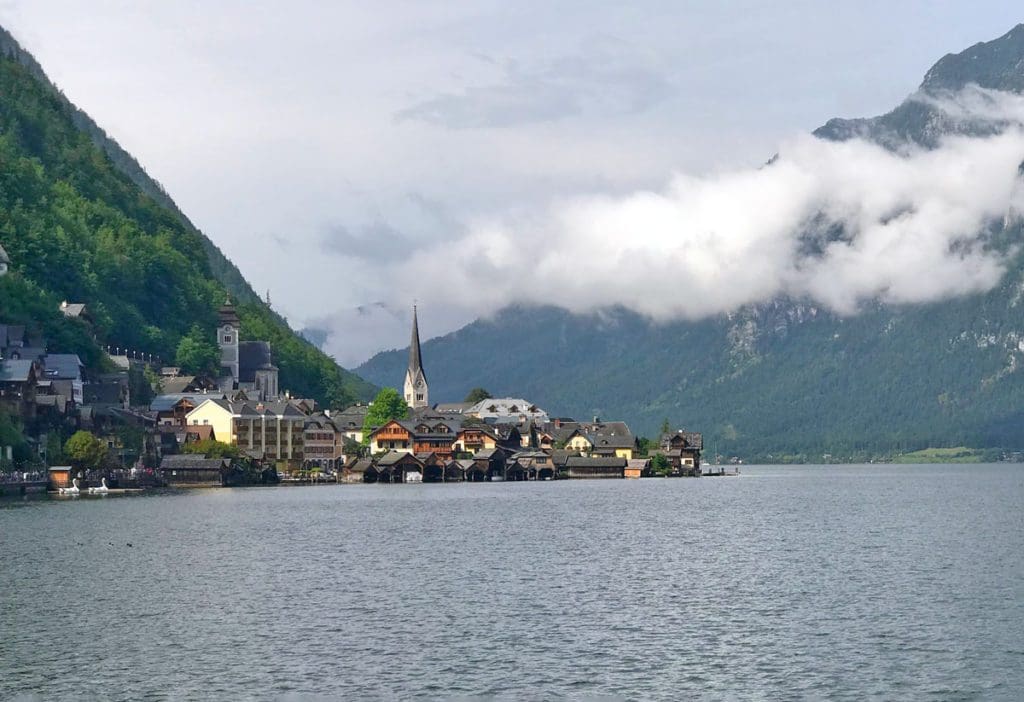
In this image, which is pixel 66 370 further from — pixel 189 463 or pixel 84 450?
pixel 84 450

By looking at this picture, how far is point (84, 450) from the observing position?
565 ft

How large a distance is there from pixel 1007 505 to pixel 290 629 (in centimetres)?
10914

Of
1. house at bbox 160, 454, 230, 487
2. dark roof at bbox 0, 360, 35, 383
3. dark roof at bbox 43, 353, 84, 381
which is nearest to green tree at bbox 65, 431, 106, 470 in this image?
dark roof at bbox 0, 360, 35, 383

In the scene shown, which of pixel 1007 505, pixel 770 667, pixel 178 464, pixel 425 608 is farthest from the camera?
pixel 178 464

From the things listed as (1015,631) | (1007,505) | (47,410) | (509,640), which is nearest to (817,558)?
(1015,631)

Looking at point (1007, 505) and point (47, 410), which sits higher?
point (47, 410)

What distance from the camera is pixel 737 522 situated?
403 feet

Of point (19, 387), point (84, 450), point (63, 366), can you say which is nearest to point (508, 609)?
point (84, 450)

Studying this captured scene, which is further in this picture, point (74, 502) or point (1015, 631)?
point (74, 502)

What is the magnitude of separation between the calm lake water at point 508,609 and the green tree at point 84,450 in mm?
52162

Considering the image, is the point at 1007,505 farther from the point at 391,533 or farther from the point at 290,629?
the point at 290,629

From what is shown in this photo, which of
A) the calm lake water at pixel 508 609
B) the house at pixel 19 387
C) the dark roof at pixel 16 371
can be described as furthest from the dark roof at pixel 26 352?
the calm lake water at pixel 508 609

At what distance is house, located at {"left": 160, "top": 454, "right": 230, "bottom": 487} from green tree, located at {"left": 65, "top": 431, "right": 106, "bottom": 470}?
18059 millimetres

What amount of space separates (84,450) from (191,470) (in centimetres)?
2308
